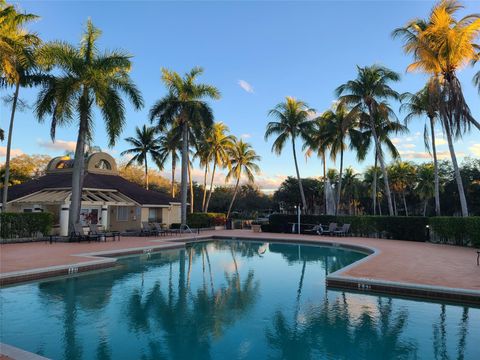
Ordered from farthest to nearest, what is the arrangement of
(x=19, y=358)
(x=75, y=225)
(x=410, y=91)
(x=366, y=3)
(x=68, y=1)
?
(x=410, y=91)
(x=75, y=225)
(x=366, y=3)
(x=68, y=1)
(x=19, y=358)

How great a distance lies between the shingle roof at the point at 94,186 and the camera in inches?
1025

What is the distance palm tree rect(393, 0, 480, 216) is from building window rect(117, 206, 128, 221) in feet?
76.7

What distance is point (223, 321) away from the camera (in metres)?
7.45

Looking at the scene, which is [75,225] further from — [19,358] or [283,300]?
[19,358]

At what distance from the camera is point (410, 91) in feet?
87.9

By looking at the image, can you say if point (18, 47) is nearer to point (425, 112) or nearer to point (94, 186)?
point (94, 186)

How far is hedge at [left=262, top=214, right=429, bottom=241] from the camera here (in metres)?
23.3

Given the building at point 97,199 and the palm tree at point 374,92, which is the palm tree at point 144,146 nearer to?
the building at point 97,199

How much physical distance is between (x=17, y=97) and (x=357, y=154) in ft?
86.4

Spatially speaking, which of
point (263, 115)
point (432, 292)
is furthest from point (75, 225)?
point (263, 115)

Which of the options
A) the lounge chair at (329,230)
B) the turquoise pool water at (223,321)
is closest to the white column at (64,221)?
the turquoise pool water at (223,321)

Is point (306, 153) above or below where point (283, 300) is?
above

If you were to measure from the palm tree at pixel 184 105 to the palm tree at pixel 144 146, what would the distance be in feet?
40.8

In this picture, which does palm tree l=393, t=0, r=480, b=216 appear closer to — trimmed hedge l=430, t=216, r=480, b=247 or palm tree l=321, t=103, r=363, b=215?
trimmed hedge l=430, t=216, r=480, b=247
